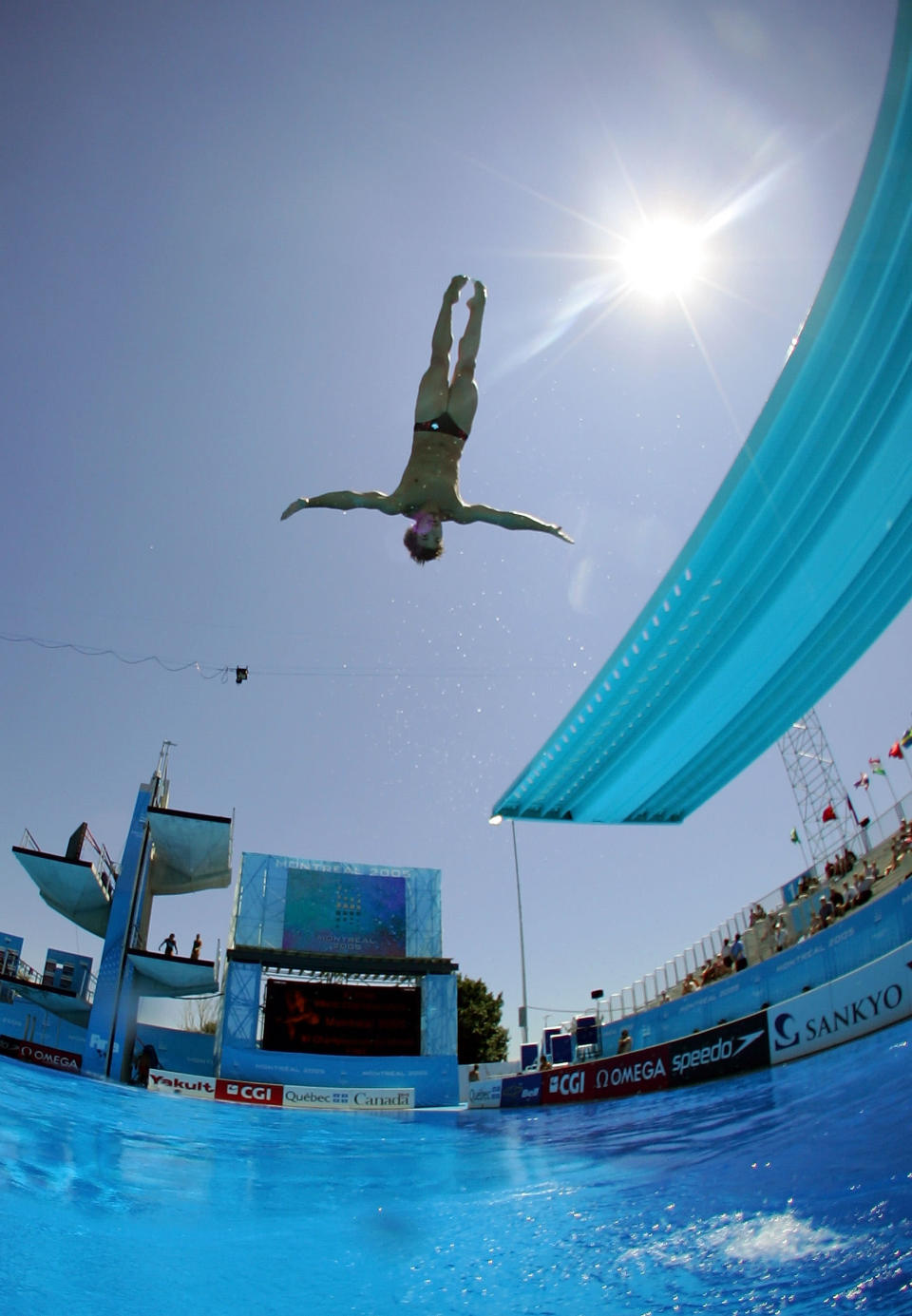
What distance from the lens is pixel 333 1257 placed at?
4.04 metres

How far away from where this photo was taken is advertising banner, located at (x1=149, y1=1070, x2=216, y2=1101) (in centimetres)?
2041

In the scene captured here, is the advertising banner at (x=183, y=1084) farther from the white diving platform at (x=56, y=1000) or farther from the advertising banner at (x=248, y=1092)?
the white diving platform at (x=56, y=1000)

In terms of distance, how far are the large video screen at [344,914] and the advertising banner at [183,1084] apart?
23.3ft

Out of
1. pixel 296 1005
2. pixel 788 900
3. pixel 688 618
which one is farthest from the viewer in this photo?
pixel 296 1005

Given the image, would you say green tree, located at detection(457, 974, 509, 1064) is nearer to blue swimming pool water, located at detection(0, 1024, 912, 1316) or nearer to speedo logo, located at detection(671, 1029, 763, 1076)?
speedo logo, located at detection(671, 1029, 763, 1076)

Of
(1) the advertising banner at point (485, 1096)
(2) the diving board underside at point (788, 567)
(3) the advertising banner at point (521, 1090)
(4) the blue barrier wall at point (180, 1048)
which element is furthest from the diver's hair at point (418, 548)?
(4) the blue barrier wall at point (180, 1048)

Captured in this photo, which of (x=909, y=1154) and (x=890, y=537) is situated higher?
(x=890, y=537)

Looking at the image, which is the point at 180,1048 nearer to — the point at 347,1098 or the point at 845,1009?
the point at 347,1098

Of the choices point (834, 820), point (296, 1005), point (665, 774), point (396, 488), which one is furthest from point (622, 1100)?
point (834, 820)

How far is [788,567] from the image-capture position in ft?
37.3

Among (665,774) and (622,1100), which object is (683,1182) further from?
(665,774)

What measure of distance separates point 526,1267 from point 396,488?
770 centimetres

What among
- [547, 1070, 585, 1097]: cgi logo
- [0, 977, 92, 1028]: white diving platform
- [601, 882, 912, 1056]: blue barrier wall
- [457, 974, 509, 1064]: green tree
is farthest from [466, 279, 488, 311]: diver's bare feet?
[457, 974, 509, 1064]: green tree

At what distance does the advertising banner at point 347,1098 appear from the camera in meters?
21.1
